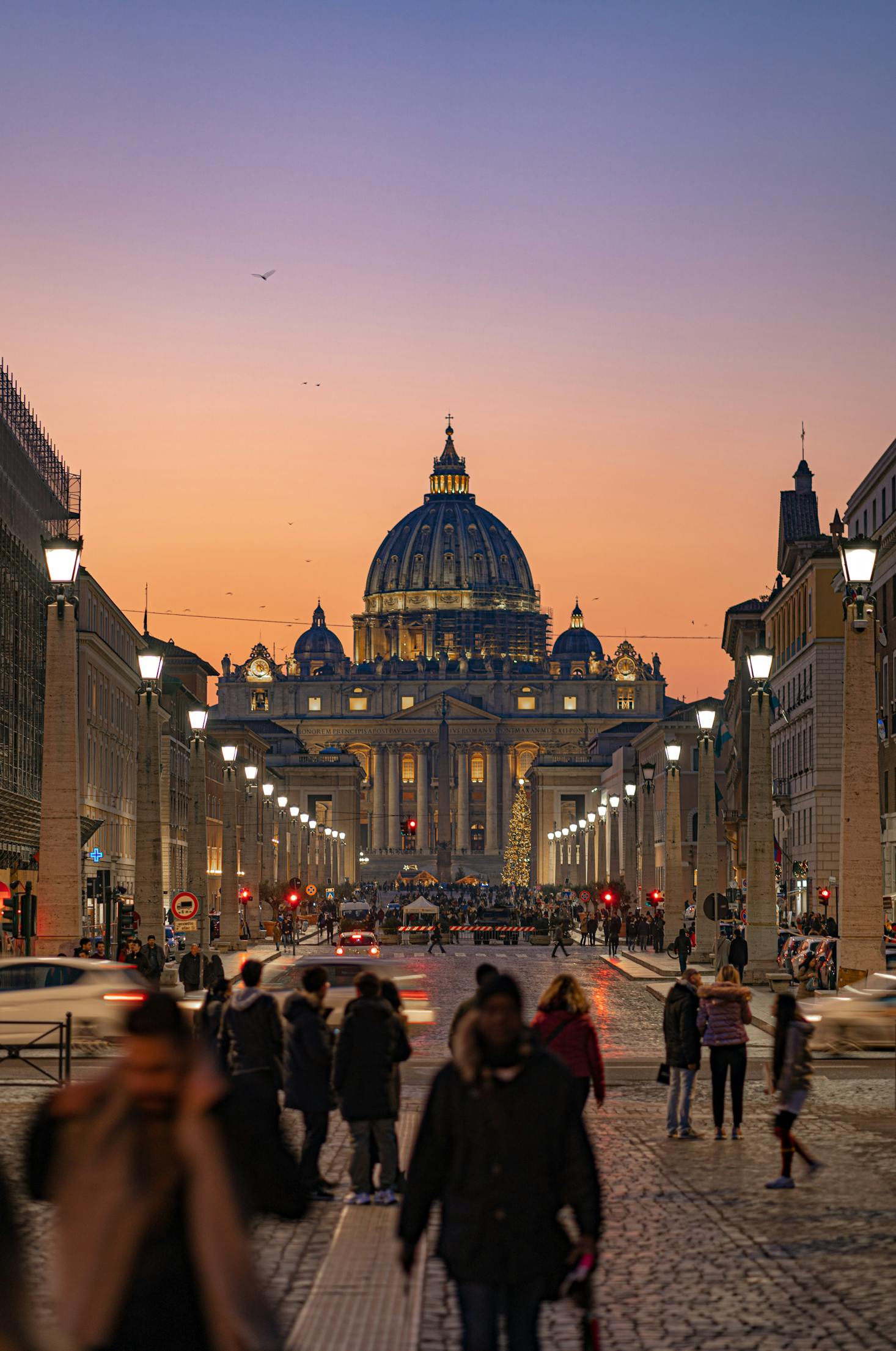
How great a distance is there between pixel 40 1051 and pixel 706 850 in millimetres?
27415

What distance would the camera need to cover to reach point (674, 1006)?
20.2 m

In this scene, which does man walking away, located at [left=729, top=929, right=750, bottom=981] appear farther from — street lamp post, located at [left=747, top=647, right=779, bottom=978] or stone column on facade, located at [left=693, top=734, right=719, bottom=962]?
stone column on facade, located at [left=693, top=734, right=719, bottom=962]

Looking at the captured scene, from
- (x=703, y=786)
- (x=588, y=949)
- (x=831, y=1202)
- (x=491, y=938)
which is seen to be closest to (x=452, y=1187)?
(x=831, y=1202)

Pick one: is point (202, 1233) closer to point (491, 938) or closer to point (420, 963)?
point (420, 963)

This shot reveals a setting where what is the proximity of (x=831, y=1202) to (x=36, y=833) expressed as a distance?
4872 cm

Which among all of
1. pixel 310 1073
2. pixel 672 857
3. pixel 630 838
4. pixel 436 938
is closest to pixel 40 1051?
pixel 310 1073

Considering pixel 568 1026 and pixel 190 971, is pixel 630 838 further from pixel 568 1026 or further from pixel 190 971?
pixel 568 1026

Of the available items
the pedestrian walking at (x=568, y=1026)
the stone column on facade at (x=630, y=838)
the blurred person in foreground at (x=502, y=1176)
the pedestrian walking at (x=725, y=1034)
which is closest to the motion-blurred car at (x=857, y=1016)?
the pedestrian walking at (x=725, y=1034)

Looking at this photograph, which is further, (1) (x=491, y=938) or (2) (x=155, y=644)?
(1) (x=491, y=938)

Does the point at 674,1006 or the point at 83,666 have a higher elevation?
the point at 83,666

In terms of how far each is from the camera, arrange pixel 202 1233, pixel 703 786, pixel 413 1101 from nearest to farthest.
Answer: pixel 202 1233 → pixel 413 1101 → pixel 703 786

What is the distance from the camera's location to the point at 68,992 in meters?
27.0

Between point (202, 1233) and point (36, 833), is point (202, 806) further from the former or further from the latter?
point (202, 1233)

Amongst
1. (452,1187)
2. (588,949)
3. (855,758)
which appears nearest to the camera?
(452,1187)
